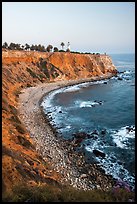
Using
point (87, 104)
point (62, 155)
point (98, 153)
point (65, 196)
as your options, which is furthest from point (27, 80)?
point (65, 196)

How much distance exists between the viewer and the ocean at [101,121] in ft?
71.9

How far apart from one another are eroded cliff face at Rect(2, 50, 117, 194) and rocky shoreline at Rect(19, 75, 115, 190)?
0.94 m

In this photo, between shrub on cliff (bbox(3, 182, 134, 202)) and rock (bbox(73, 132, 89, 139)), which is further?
rock (bbox(73, 132, 89, 139))

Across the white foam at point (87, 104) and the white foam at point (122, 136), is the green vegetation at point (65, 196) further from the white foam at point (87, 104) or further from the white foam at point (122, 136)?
the white foam at point (87, 104)

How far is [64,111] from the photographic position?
39.8 metres

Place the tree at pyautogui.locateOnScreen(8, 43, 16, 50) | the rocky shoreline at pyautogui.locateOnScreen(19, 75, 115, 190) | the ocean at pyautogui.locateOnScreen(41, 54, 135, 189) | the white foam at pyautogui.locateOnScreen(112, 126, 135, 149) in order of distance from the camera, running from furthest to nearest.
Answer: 1. the tree at pyautogui.locateOnScreen(8, 43, 16, 50)
2. the white foam at pyautogui.locateOnScreen(112, 126, 135, 149)
3. the ocean at pyautogui.locateOnScreen(41, 54, 135, 189)
4. the rocky shoreline at pyautogui.locateOnScreen(19, 75, 115, 190)

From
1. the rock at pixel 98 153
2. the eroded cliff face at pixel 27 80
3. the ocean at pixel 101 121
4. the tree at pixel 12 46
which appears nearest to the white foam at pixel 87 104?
the ocean at pixel 101 121

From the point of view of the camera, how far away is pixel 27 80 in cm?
5828

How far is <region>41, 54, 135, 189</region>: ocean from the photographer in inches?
862

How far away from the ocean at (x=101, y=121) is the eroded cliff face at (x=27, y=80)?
214 inches

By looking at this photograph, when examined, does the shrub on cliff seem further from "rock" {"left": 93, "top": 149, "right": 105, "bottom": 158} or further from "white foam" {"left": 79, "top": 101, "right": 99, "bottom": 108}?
"white foam" {"left": 79, "top": 101, "right": 99, "bottom": 108}

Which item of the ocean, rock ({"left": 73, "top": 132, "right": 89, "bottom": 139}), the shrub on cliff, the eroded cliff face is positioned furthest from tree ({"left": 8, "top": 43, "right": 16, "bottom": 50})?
the shrub on cliff

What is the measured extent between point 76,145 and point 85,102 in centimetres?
2198

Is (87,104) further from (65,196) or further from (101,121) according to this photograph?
(65,196)
